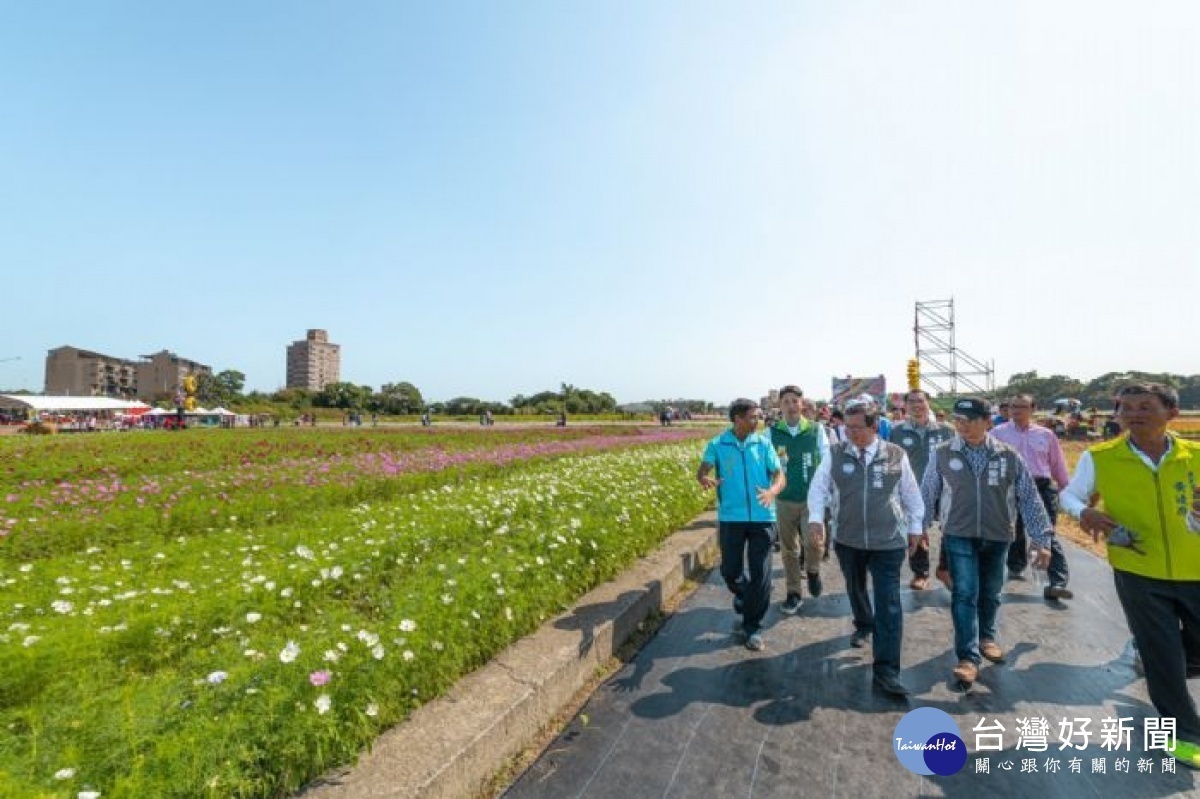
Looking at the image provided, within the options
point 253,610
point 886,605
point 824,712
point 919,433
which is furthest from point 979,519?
point 253,610

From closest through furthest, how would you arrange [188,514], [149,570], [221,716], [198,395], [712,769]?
[221,716] → [712,769] → [149,570] → [188,514] → [198,395]

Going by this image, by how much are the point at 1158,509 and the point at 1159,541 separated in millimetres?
180

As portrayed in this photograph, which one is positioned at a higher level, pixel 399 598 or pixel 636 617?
pixel 399 598

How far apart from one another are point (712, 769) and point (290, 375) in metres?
209

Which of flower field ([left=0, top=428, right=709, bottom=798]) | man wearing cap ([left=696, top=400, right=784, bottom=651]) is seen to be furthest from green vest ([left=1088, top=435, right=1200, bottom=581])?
flower field ([left=0, top=428, right=709, bottom=798])

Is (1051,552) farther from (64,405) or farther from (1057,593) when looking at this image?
(64,405)

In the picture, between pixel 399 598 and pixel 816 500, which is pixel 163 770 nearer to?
pixel 399 598

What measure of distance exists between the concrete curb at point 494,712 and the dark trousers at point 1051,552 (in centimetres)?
386

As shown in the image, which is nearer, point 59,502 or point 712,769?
point 712,769

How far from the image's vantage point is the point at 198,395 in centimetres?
11631

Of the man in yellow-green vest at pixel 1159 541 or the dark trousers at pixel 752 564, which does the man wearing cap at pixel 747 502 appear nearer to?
the dark trousers at pixel 752 564

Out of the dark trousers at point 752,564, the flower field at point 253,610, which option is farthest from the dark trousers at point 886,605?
the flower field at point 253,610

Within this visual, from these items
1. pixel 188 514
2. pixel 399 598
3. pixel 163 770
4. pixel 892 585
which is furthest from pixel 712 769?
pixel 188 514

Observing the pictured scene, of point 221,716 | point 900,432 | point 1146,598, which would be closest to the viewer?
point 221,716
